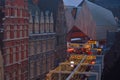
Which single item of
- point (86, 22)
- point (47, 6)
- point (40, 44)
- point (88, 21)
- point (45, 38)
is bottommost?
point (40, 44)

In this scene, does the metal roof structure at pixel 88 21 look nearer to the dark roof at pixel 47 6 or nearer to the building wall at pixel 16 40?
the dark roof at pixel 47 6

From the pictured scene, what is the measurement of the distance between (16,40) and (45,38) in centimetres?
676

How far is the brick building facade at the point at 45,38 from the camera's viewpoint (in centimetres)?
2731

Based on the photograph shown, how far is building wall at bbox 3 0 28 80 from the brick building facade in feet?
4.48

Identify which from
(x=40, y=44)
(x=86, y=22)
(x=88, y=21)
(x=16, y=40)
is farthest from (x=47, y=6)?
(x=88, y=21)

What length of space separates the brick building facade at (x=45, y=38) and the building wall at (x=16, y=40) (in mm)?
1366

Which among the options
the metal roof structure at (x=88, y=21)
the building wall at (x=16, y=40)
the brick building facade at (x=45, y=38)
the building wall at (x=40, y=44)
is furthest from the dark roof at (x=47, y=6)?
the metal roof structure at (x=88, y=21)

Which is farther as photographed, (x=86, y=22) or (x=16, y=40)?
(x=86, y=22)

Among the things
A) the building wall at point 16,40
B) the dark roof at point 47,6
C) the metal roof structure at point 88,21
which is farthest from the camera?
the metal roof structure at point 88,21

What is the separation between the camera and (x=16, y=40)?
2366 centimetres

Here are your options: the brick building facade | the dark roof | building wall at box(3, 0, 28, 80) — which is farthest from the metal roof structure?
building wall at box(3, 0, 28, 80)

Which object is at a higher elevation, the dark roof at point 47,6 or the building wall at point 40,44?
the dark roof at point 47,6

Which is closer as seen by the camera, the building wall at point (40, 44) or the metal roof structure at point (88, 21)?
the building wall at point (40, 44)

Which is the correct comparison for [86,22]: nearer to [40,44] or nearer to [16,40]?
[40,44]
